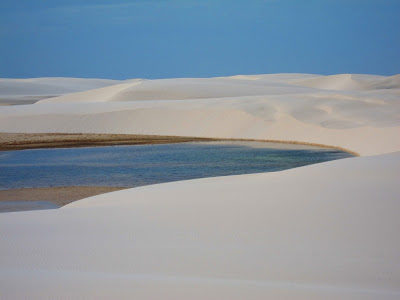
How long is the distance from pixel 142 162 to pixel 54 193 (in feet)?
16.2

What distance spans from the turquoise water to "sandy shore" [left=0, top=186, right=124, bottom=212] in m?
0.59

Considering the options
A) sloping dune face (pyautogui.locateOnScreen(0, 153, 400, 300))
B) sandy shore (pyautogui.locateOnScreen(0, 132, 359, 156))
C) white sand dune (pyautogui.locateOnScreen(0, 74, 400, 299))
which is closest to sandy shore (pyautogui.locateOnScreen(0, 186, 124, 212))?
white sand dune (pyautogui.locateOnScreen(0, 74, 400, 299))

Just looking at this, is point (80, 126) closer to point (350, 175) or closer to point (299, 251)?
point (350, 175)

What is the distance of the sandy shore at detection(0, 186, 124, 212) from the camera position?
11273 millimetres

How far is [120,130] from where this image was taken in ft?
88.6

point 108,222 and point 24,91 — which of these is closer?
point 108,222

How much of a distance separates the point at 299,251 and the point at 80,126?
74.0 ft

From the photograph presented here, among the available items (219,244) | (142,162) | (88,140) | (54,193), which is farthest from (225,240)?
(88,140)

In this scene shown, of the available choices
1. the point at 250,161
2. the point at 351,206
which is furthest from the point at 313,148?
the point at 351,206

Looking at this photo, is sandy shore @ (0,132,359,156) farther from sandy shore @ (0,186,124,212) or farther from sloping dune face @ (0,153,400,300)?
sloping dune face @ (0,153,400,300)

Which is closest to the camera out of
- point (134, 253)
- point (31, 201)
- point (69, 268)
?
point (69, 268)

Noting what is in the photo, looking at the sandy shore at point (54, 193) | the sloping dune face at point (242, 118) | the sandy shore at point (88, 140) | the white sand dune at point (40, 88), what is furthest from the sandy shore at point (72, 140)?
the white sand dune at point (40, 88)

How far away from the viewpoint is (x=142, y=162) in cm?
1680

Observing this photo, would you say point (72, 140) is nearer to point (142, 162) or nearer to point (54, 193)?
point (142, 162)
